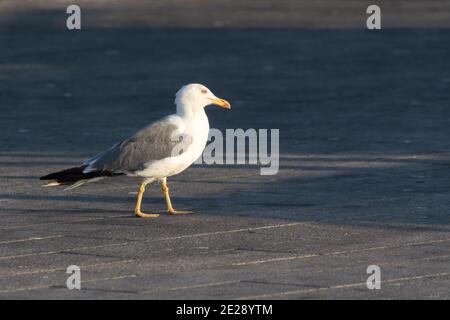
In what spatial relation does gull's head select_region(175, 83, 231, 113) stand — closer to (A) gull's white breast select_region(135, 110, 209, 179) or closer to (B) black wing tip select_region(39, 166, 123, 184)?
(A) gull's white breast select_region(135, 110, 209, 179)

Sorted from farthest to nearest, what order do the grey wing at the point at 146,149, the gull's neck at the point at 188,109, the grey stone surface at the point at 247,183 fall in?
the gull's neck at the point at 188,109, the grey wing at the point at 146,149, the grey stone surface at the point at 247,183

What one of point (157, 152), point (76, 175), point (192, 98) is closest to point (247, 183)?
point (192, 98)

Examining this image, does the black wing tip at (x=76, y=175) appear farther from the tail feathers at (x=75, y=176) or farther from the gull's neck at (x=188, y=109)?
the gull's neck at (x=188, y=109)

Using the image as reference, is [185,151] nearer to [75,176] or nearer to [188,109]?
[188,109]

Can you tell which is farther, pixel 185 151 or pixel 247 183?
pixel 247 183

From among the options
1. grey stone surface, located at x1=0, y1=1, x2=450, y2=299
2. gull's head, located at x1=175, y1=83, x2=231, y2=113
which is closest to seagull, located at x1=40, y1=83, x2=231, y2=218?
gull's head, located at x1=175, y1=83, x2=231, y2=113

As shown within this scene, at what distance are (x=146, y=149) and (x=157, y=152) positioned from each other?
0.10 m

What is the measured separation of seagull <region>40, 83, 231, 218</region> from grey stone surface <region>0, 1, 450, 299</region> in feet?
1.28

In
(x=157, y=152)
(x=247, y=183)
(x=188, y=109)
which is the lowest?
(x=247, y=183)

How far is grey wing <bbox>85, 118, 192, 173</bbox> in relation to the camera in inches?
447

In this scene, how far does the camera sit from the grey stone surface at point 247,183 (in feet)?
30.7

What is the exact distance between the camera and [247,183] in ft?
43.2

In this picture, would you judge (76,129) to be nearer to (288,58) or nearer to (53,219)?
(53,219)

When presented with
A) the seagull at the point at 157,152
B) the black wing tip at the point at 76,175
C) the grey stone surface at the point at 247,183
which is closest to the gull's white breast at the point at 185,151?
the seagull at the point at 157,152
